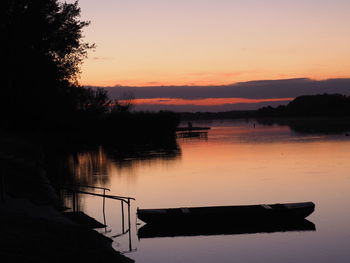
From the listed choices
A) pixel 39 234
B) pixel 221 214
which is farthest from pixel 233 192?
pixel 39 234

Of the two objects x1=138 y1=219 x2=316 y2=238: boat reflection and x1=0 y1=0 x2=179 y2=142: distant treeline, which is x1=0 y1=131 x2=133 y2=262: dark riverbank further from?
x1=0 y1=0 x2=179 y2=142: distant treeline

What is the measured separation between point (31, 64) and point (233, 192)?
20.8 meters

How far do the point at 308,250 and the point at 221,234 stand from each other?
17.4ft

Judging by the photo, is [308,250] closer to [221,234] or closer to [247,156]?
[221,234]

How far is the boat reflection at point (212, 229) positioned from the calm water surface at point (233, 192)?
60 cm

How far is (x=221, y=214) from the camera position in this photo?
30891 mm

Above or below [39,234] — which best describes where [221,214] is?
below

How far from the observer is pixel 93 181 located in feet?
182

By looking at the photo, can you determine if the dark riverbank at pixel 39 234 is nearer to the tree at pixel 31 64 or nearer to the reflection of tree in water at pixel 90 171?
the tree at pixel 31 64

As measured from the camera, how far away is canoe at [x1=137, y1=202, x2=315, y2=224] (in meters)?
30.7

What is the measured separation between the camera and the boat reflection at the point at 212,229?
98.6 ft

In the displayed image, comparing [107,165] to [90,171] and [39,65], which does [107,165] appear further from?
[39,65]

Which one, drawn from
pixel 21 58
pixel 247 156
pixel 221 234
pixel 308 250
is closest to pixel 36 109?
pixel 21 58

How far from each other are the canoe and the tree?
711 inches
